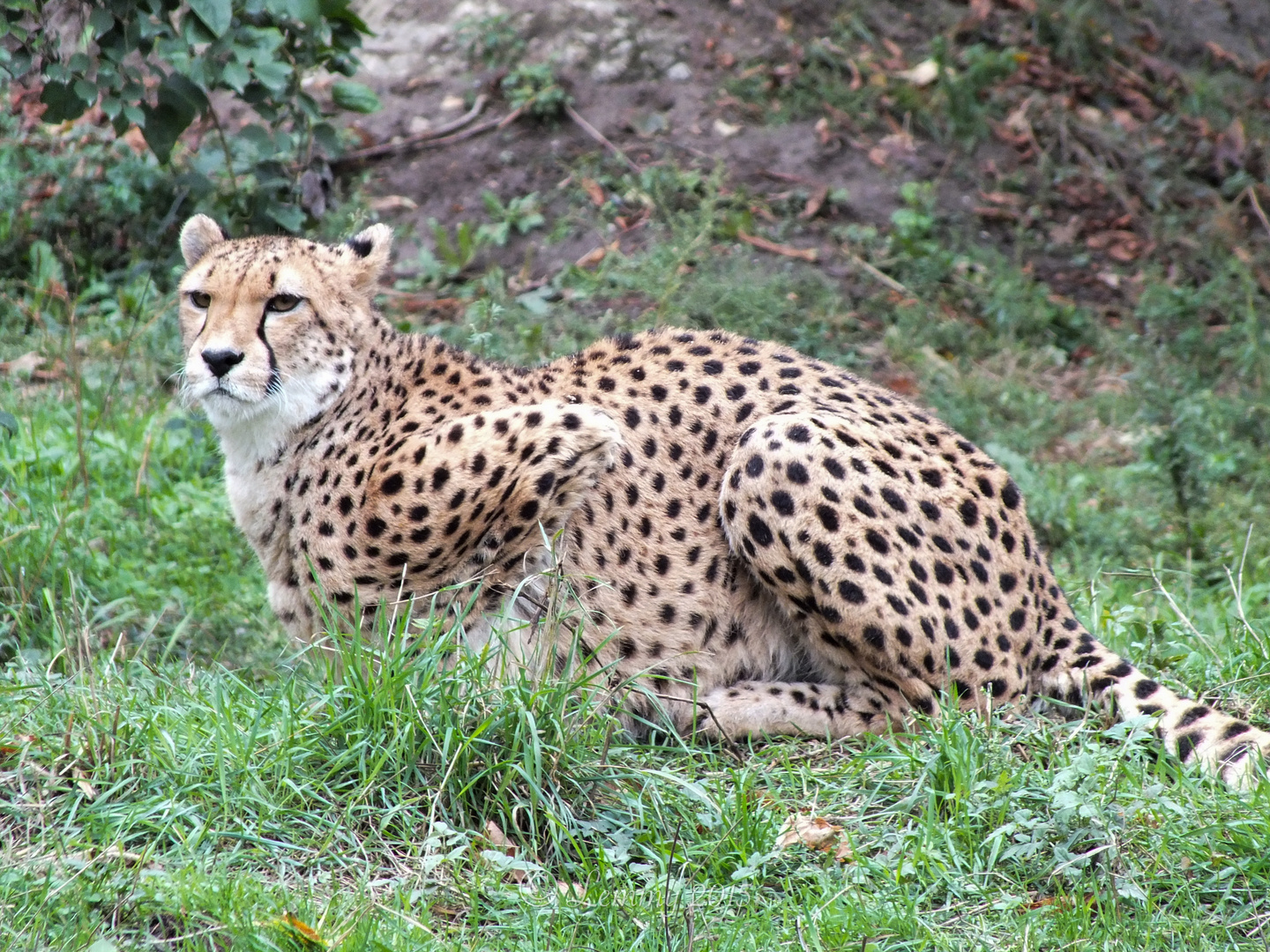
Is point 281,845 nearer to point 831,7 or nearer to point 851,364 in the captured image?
point 851,364

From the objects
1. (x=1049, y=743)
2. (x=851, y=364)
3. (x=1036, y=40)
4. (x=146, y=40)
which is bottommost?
(x=851, y=364)

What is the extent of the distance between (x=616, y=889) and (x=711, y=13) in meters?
8.58

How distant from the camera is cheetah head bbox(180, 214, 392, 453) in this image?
4707mm

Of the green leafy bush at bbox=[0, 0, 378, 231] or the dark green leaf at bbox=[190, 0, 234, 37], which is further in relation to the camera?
the green leafy bush at bbox=[0, 0, 378, 231]

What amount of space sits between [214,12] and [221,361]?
1604 millimetres

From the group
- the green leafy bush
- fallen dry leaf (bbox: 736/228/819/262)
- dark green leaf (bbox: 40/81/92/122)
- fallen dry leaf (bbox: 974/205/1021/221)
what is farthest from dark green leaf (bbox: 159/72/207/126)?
fallen dry leaf (bbox: 974/205/1021/221)

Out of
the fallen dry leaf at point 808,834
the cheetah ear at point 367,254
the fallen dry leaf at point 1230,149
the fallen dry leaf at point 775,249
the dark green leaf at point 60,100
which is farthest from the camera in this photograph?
the fallen dry leaf at point 1230,149

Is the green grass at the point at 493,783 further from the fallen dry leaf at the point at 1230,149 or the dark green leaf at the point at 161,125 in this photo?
the fallen dry leaf at the point at 1230,149

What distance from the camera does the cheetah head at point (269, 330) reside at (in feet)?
15.4

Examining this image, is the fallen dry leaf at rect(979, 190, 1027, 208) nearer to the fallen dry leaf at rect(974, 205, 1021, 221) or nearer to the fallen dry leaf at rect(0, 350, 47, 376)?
the fallen dry leaf at rect(974, 205, 1021, 221)

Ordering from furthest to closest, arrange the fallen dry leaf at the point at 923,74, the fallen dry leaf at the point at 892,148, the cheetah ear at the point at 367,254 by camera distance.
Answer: the fallen dry leaf at the point at 923,74 → the fallen dry leaf at the point at 892,148 → the cheetah ear at the point at 367,254

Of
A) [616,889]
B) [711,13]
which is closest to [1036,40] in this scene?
[711,13]

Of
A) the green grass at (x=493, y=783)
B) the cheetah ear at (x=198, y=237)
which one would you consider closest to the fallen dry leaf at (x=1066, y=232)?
the green grass at (x=493, y=783)

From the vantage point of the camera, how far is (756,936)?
3.50 metres
